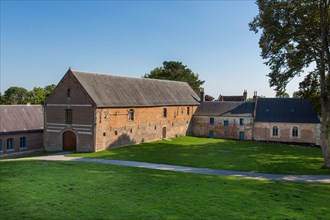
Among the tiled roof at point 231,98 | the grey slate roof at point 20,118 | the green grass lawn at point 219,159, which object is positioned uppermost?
the tiled roof at point 231,98

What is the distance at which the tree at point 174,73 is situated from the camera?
7669 cm

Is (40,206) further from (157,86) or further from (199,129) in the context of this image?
(199,129)

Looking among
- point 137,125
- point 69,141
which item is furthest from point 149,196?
point 137,125

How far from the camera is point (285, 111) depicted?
44.9m

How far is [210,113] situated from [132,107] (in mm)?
17263

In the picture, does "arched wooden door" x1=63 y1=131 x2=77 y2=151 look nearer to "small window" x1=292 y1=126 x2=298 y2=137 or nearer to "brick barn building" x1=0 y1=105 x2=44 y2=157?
"brick barn building" x1=0 y1=105 x2=44 y2=157

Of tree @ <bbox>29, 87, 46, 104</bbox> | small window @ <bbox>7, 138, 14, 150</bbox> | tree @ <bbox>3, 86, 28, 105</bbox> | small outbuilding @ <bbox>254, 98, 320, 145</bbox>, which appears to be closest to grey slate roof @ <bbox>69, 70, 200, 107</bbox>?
small window @ <bbox>7, 138, 14, 150</bbox>

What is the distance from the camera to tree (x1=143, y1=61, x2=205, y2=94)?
252ft

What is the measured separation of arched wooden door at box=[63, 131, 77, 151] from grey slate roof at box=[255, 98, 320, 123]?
88.6ft

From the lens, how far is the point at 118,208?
1212 centimetres

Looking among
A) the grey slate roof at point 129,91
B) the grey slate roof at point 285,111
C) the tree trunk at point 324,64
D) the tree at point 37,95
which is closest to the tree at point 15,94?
the tree at point 37,95

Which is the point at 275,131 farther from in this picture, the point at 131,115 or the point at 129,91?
the point at 129,91

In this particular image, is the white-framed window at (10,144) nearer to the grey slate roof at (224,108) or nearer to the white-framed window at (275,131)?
the grey slate roof at (224,108)

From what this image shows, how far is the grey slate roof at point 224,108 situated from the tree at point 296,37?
20.4 m
